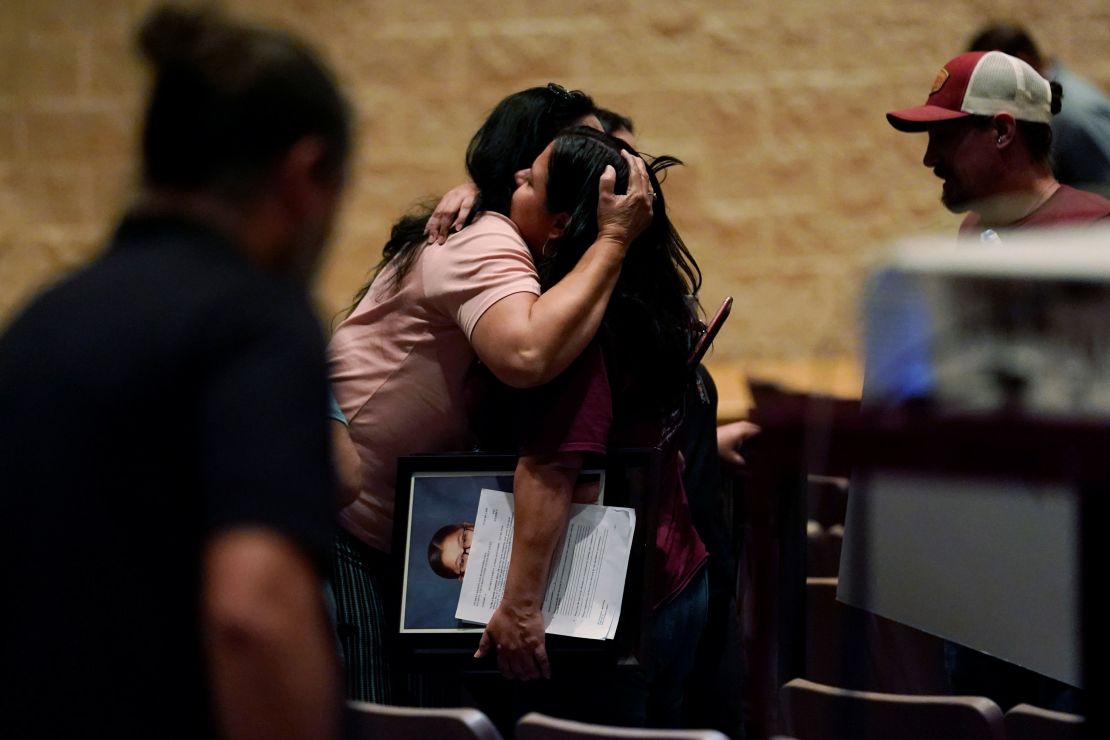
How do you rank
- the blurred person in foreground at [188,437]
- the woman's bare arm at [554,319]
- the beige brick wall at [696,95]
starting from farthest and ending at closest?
the beige brick wall at [696,95], the woman's bare arm at [554,319], the blurred person in foreground at [188,437]

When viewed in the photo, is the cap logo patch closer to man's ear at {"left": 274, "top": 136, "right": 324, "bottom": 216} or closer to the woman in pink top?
the woman in pink top

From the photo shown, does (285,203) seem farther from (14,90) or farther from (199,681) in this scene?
(14,90)

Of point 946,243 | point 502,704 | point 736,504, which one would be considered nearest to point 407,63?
point 736,504

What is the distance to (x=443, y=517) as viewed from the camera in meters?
2.40

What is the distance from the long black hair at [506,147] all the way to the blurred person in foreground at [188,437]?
1333 mm

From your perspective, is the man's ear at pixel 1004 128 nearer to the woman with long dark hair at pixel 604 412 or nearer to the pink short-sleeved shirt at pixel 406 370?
the woman with long dark hair at pixel 604 412

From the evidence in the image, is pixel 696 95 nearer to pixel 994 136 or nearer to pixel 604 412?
pixel 994 136

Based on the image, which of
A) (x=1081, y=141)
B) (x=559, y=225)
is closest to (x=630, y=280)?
(x=559, y=225)

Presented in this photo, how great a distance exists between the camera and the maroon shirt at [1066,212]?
282 cm

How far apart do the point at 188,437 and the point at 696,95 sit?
5364mm

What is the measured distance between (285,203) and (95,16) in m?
5.83

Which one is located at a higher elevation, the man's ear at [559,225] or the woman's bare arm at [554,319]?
the man's ear at [559,225]

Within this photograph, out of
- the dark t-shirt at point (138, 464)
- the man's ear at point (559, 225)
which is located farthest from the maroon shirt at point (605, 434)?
the dark t-shirt at point (138, 464)

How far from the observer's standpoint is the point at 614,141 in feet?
8.36
